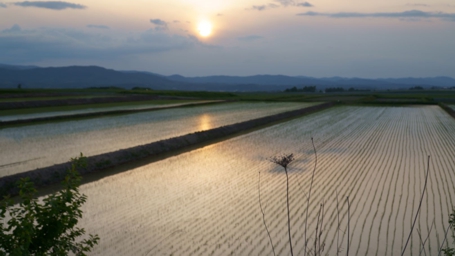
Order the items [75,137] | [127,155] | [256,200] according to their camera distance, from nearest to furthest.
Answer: [256,200]
[127,155]
[75,137]

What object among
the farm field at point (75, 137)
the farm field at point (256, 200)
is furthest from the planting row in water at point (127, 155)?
the farm field at point (256, 200)

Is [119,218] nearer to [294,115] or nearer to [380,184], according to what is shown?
[380,184]

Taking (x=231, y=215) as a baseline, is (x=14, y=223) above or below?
above

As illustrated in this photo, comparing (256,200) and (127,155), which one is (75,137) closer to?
(127,155)

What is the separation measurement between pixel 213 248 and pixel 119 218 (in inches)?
70.5

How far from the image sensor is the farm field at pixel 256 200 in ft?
19.5

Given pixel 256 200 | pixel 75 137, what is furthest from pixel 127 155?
pixel 256 200

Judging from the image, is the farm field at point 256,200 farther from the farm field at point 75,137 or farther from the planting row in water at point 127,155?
the farm field at point 75,137

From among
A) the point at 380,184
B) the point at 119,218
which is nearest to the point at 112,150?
the point at 119,218

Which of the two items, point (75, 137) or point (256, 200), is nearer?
point (256, 200)

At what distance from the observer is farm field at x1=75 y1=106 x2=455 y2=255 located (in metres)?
5.93

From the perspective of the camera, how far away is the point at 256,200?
7969mm

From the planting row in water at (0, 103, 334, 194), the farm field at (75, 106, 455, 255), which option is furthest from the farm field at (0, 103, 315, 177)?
the farm field at (75, 106, 455, 255)

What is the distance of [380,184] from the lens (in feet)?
30.5
